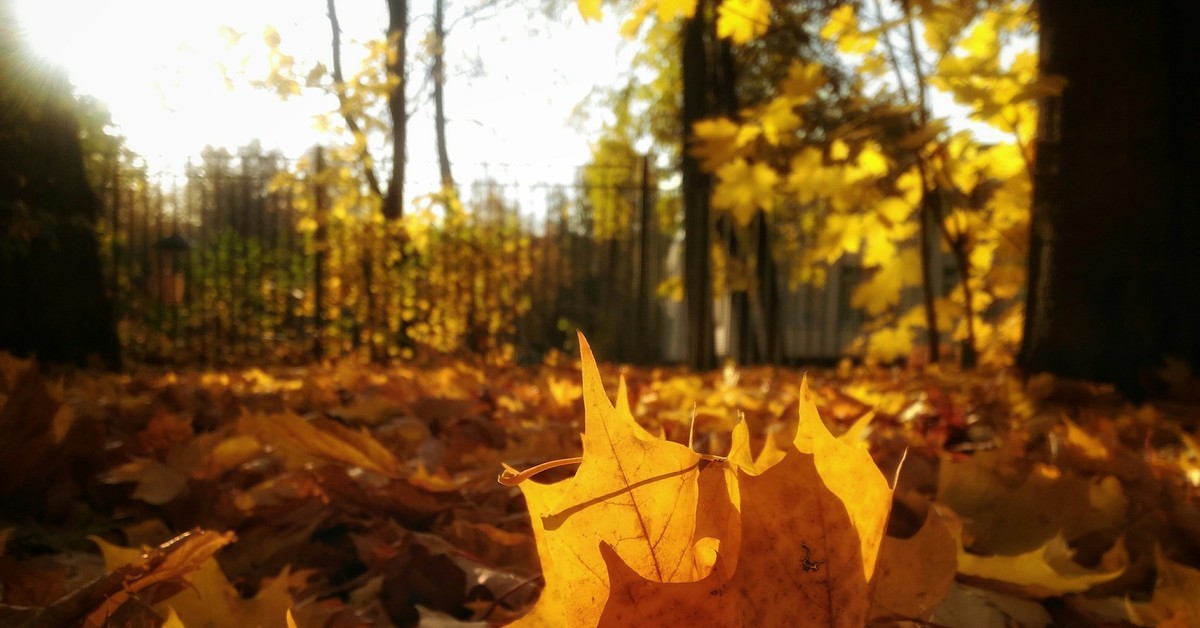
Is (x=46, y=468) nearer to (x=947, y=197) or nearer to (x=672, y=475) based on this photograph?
(x=672, y=475)

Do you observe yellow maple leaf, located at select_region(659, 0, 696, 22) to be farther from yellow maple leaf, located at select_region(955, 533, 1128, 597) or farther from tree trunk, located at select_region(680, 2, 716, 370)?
tree trunk, located at select_region(680, 2, 716, 370)

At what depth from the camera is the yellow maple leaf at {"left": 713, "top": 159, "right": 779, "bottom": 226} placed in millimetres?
2938

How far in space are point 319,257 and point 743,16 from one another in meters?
6.48

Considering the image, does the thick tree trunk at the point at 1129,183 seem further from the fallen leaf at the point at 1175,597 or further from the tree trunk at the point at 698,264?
the tree trunk at the point at 698,264

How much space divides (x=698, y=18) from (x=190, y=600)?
627 cm

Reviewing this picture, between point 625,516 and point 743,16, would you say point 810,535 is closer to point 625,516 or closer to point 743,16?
point 625,516

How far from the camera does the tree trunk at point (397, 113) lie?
790 cm

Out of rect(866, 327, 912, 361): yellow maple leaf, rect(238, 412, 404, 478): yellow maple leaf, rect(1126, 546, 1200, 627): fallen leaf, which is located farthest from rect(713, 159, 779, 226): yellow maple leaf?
rect(1126, 546, 1200, 627): fallen leaf

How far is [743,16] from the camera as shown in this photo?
7.89ft

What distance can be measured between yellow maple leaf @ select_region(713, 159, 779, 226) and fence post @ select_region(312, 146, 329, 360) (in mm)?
5555

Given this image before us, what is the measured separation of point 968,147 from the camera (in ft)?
11.6

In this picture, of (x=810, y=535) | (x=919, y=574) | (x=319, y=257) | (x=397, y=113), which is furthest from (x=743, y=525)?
(x=397, y=113)

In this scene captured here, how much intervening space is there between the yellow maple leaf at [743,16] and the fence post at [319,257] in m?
5.82

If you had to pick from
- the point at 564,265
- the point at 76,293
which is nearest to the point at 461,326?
the point at 564,265
